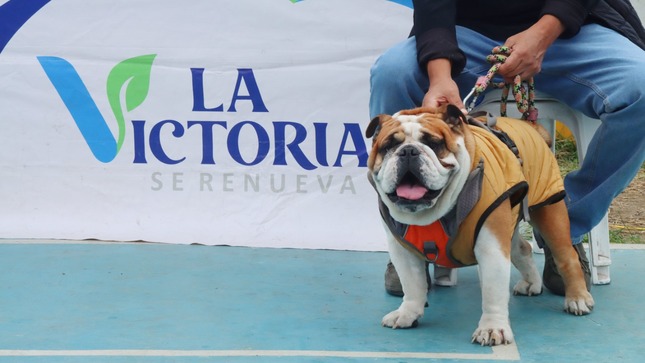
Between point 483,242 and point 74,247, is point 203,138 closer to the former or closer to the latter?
point 74,247

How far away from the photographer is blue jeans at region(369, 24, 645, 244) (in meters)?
3.15

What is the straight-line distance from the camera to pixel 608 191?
10.7 ft

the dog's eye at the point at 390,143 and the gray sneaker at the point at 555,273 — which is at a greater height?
the dog's eye at the point at 390,143

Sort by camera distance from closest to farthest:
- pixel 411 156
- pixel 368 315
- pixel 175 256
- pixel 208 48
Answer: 1. pixel 411 156
2. pixel 368 315
3. pixel 175 256
4. pixel 208 48

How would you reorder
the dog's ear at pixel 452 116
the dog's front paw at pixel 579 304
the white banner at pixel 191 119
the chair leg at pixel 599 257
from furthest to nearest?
Answer: the white banner at pixel 191 119 → the chair leg at pixel 599 257 → the dog's front paw at pixel 579 304 → the dog's ear at pixel 452 116

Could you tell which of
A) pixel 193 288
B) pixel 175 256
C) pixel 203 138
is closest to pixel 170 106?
pixel 203 138

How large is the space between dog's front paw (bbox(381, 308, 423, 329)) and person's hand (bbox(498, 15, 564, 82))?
2.82ft

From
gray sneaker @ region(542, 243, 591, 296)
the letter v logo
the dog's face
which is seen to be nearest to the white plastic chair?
gray sneaker @ region(542, 243, 591, 296)

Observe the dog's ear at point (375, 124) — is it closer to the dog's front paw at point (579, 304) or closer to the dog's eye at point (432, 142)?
the dog's eye at point (432, 142)

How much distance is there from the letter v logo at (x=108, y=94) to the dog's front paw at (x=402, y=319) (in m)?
1.78

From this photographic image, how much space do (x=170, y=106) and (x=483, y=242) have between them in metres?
1.90

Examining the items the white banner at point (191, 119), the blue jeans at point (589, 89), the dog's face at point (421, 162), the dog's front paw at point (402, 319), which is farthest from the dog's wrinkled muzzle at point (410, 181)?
the white banner at point (191, 119)

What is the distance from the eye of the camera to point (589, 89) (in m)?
3.24

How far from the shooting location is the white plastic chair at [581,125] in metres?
3.41
